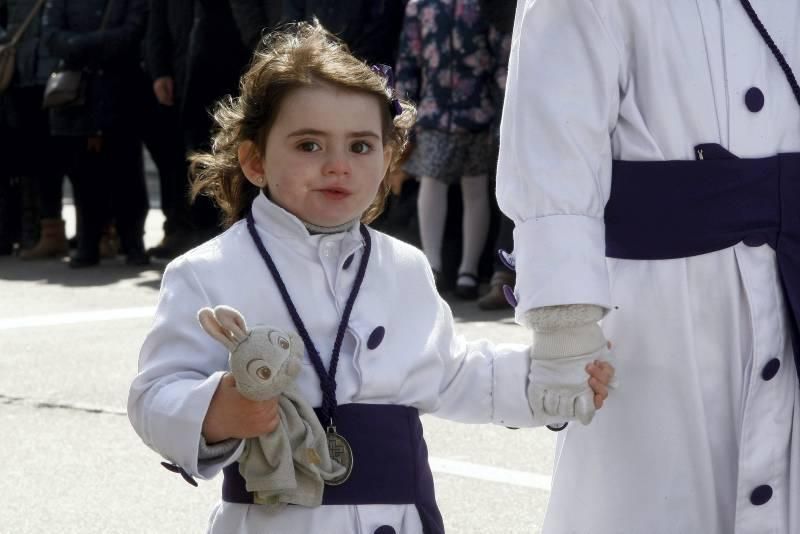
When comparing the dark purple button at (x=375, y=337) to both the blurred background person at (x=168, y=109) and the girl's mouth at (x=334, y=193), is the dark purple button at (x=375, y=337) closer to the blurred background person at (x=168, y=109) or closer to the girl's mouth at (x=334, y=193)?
the girl's mouth at (x=334, y=193)

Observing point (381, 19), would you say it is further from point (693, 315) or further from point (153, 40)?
point (693, 315)

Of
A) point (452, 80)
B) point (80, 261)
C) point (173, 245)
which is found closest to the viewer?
point (452, 80)

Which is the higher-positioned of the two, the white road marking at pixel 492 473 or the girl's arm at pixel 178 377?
the girl's arm at pixel 178 377

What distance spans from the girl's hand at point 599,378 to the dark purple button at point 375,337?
39 centimetres

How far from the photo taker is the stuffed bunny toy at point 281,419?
9.23 ft

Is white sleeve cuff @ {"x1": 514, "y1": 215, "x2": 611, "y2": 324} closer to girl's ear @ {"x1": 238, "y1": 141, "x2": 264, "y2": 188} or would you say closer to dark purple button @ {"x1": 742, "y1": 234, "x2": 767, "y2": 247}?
dark purple button @ {"x1": 742, "y1": 234, "x2": 767, "y2": 247}

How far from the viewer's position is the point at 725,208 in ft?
10.3

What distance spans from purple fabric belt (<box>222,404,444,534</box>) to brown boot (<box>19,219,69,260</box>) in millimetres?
8504

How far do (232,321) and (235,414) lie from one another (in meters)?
0.17

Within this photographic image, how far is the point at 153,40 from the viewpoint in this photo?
10.1 m

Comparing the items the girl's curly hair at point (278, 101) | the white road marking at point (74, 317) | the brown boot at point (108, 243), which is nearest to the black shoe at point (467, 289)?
the white road marking at point (74, 317)

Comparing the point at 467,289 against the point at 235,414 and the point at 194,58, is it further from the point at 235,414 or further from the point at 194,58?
the point at 235,414

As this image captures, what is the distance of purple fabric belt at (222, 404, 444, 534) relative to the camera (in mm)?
3080

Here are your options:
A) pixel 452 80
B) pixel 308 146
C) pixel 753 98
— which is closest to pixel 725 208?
pixel 753 98
